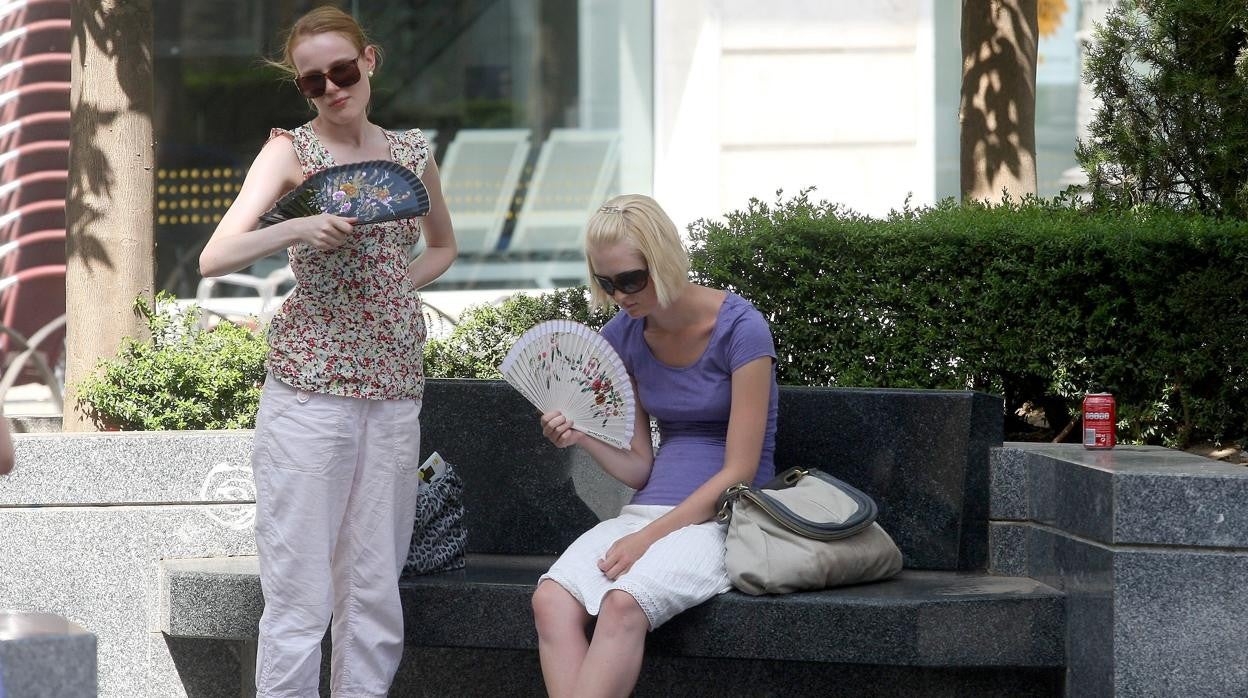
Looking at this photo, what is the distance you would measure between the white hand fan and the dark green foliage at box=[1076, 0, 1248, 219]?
3100 mm

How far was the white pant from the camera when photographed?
12.8ft

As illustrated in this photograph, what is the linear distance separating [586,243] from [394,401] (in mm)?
762

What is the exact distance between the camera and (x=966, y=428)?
4.79 meters

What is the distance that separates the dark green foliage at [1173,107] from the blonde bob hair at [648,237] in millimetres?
2989

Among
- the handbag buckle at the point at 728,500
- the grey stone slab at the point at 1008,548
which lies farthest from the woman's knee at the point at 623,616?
the grey stone slab at the point at 1008,548

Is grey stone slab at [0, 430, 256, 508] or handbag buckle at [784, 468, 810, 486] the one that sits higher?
handbag buckle at [784, 468, 810, 486]

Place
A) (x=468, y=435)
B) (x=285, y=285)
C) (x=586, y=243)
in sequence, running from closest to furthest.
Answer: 1. (x=586, y=243)
2. (x=468, y=435)
3. (x=285, y=285)

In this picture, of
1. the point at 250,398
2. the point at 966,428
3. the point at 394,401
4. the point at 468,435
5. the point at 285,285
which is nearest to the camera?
A: the point at 394,401

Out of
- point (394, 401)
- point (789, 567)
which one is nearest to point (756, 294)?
point (789, 567)

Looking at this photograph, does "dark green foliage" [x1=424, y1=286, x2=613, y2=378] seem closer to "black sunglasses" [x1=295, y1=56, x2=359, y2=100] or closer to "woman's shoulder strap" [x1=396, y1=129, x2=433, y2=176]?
"woman's shoulder strap" [x1=396, y1=129, x2=433, y2=176]

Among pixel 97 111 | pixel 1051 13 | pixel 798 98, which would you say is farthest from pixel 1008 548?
pixel 1051 13

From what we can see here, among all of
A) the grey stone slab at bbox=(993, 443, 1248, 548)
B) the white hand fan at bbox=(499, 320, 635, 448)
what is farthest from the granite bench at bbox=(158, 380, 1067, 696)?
the white hand fan at bbox=(499, 320, 635, 448)

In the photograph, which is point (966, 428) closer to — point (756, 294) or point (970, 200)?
point (756, 294)

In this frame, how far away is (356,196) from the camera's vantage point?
12.6ft
